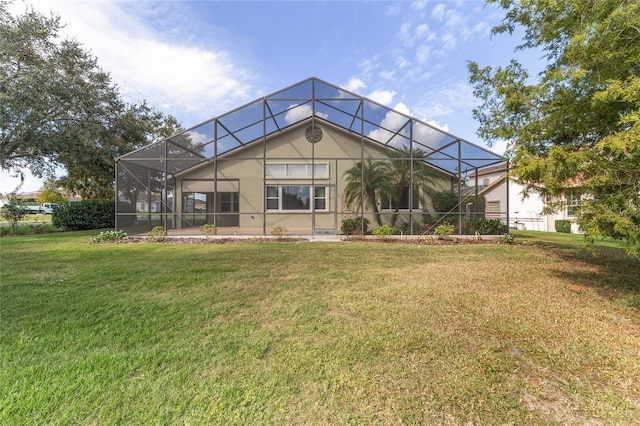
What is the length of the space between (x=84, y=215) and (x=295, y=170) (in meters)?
13.3

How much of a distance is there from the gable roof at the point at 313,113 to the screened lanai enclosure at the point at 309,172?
42mm

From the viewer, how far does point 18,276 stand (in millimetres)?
5387

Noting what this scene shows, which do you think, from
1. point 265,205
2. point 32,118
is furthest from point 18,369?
point 32,118

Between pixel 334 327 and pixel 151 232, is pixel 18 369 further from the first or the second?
pixel 151 232

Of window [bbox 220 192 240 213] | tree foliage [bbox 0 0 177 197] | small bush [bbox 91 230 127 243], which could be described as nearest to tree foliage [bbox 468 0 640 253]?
window [bbox 220 192 240 213]

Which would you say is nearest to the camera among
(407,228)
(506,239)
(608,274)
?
(608,274)

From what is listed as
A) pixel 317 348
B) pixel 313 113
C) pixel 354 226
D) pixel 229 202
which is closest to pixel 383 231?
pixel 354 226

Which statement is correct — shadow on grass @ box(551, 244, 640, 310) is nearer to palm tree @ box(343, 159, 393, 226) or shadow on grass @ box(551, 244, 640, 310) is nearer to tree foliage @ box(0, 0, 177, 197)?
palm tree @ box(343, 159, 393, 226)

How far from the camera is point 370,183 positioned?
41.0 ft

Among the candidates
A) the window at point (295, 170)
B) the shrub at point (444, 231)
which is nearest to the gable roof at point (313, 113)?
the window at point (295, 170)

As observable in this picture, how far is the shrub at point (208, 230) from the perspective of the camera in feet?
36.8

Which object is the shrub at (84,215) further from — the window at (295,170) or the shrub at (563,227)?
the shrub at (563,227)

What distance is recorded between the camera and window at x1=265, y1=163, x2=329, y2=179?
13469 millimetres

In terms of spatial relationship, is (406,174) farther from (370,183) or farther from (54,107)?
(54,107)
